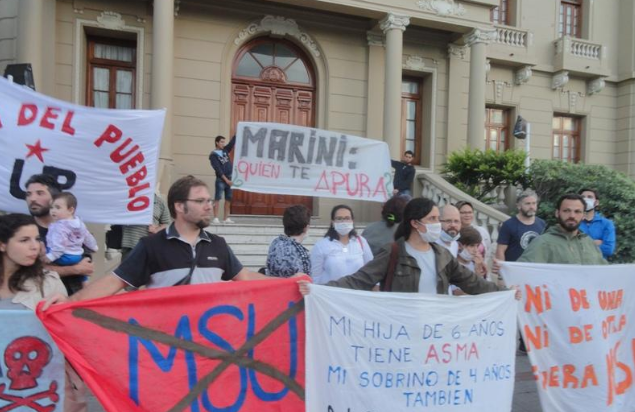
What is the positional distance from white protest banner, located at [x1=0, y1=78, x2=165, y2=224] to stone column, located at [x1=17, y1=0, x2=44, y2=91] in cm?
625

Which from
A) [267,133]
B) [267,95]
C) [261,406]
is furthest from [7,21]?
[261,406]

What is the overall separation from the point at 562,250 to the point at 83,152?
432cm

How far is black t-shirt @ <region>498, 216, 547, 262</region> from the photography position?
6.05 meters

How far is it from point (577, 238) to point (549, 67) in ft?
42.6

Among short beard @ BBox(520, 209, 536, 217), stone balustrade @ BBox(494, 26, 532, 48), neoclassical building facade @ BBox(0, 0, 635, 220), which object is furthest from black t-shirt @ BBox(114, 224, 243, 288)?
stone balustrade @ BBox(494, 26, 532, 48)

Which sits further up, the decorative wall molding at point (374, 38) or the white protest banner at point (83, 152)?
the decorative wall molding at point (374, 38)

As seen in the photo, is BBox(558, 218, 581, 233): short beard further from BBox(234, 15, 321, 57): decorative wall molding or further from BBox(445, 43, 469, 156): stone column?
BBox(445, 43, 469, 156): stone column

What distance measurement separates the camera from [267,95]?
1266 centimetres

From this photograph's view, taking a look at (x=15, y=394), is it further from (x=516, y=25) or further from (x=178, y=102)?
(x=516, y=25)

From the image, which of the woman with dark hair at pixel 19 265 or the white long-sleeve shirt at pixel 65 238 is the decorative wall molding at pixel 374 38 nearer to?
the white long-sleeve shirt at pixel 65 238

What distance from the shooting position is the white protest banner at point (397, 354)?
341 centimetres

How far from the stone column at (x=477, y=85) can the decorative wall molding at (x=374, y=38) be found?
85.8 inches

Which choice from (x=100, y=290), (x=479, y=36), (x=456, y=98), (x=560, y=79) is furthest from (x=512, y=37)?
(x=100, y=290)

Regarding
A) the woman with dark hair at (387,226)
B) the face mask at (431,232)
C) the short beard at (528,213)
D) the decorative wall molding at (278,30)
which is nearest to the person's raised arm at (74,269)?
the face mask at (431,232)
